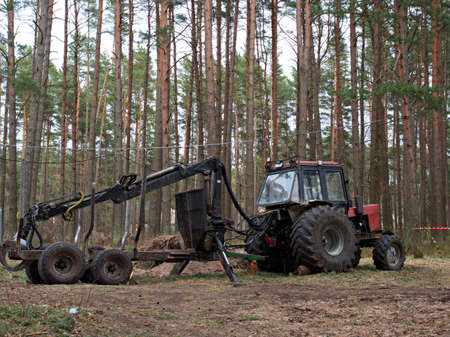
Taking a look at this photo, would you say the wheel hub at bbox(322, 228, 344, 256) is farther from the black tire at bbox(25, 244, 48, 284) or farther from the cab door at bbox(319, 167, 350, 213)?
the black tire at bbox(25, 244, 48, 284)

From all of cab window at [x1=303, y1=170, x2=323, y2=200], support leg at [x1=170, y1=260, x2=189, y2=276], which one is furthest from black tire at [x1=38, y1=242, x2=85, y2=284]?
cab window at [x1=303, y1=170, x2=323, y2=200]

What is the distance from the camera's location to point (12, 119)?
836 inches

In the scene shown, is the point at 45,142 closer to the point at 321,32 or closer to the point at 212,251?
the point at 321,32

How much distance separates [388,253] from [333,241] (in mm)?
1538

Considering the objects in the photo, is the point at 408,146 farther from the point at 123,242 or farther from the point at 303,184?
the point at 123,242

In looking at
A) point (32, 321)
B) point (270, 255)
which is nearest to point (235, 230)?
point (270, 255)

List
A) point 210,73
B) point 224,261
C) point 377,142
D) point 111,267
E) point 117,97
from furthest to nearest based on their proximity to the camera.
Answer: point 117,97 < point 377,142 < point 210,73 < point 224,261 < point 111,267

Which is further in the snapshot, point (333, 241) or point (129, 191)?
point (333, 241)

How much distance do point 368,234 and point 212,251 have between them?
3814mm

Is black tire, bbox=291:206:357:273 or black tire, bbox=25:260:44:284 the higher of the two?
black tire, bbox=291:206:357:273

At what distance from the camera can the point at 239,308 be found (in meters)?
6.39

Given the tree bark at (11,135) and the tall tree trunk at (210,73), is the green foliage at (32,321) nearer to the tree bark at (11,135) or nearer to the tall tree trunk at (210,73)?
the tall tree trunk at (210,73)

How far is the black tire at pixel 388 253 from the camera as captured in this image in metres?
10.8

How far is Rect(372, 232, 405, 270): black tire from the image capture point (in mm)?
10789
